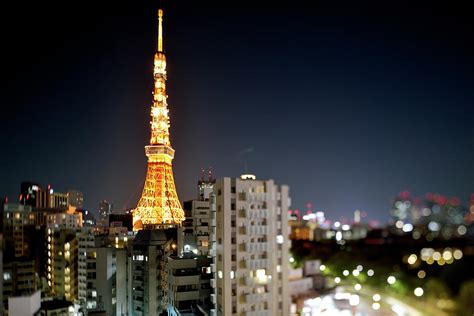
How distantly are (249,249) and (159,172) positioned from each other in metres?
15.8

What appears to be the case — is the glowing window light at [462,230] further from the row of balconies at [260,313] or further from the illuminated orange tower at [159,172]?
the illuminated orange tower at [159,172]

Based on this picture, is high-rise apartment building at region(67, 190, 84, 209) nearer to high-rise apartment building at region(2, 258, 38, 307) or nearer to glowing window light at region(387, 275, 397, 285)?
high-rise apartment building at region(2, 258, 38, 307)

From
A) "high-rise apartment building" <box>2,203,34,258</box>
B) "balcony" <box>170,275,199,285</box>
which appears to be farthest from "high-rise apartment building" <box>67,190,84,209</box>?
"balcony" <box>170,275,199,285</box>

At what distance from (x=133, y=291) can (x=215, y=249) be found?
6.31 m

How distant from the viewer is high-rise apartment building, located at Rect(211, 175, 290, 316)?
938cm

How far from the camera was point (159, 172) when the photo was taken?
24641 mm

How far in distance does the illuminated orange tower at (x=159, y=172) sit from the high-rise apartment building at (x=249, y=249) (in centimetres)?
1329

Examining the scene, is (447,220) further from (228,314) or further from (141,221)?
(141,221)

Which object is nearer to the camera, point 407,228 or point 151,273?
point 407,228

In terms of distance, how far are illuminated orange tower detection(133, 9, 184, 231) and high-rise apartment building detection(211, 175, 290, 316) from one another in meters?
13.3

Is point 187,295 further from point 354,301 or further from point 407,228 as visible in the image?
point 407,228

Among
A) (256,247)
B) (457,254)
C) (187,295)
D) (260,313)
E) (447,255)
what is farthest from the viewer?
(187,295)

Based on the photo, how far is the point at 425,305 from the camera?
10.2 m

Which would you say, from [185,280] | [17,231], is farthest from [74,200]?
[185,280]
